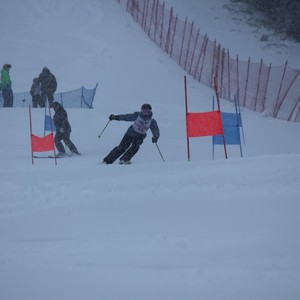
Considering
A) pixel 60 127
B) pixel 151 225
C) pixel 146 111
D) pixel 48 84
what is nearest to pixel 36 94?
pixel 48 84

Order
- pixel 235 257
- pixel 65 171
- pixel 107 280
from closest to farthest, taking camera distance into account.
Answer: pixel 107 280, pixel 235 257, pixel 65 171

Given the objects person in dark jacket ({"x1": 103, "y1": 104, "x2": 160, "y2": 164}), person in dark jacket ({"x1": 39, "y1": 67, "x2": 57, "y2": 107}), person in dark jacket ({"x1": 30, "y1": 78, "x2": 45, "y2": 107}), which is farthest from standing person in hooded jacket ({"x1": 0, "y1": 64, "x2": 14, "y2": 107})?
person in dark jacket ({"x1": 103, "y1": 104, "x2": 160, "y2": 164})

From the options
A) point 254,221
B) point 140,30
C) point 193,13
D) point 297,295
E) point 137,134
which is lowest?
point 297,295

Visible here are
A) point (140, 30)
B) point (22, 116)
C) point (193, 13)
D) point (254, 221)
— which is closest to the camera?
point (254, 221)

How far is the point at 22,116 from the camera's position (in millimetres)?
12648

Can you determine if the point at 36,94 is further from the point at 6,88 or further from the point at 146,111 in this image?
the point at 146,111

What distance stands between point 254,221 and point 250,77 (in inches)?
618

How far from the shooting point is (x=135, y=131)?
328 inches

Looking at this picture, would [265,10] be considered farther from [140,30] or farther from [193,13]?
[140,30]

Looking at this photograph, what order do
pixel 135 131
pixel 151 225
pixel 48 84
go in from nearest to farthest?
pixel 151 225
pixel 135 131
pixel 48 84

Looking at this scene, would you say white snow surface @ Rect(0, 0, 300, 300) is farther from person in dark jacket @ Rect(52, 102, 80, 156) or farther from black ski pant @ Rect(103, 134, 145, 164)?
black ski pant @ Rect(103, 134, 145, 164)

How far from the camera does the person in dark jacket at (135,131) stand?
8.16 meters

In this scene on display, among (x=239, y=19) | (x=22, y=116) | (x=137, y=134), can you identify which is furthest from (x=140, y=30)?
(x=137, y=134)

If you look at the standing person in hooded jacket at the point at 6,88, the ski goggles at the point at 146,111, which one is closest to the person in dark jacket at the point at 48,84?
the standing person in hooded jacket at the point at 6,88
